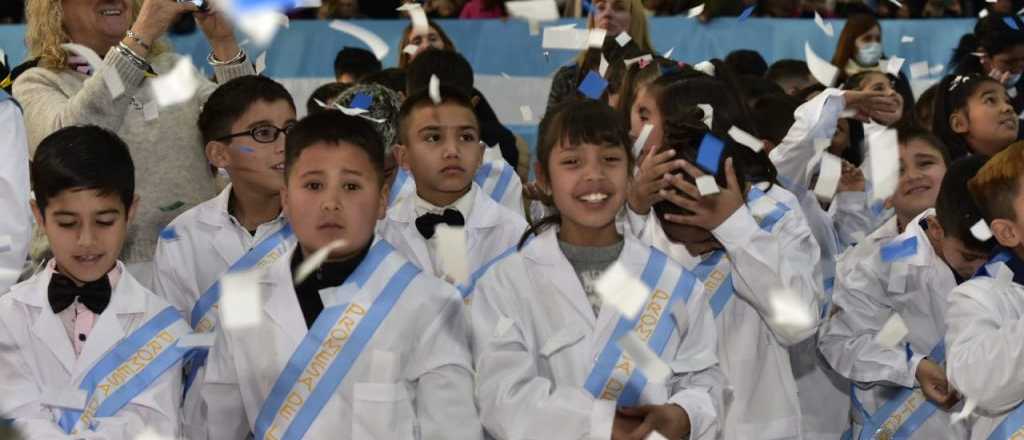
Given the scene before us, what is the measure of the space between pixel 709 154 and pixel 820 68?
9.41 feet

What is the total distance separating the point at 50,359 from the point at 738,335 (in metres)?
1.50

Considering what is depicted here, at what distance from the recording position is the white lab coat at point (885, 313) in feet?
13.1

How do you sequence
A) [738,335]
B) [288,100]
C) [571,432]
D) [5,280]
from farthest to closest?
[288,100], [738,335], [5,280], [571,432]

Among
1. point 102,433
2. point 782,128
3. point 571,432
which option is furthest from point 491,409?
point 782,128

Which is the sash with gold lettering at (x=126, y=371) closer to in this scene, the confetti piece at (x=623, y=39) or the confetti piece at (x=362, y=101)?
the confetti piece at (x=362, y=101)

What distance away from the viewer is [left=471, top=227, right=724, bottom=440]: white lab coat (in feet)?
10.3

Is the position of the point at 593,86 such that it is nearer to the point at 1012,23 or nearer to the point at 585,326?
the point at 1012,23

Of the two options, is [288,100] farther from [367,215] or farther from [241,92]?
[367,215]

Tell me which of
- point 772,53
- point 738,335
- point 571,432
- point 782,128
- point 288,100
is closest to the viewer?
point 571,432

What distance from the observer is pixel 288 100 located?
395 cm

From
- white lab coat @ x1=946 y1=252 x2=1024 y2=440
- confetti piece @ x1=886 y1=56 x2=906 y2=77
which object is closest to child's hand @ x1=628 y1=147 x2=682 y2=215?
white lab coat @ x1=946 y1=252 x2=1024 y2=440

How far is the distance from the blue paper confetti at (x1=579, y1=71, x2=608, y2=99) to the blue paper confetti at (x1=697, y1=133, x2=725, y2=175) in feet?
4.49

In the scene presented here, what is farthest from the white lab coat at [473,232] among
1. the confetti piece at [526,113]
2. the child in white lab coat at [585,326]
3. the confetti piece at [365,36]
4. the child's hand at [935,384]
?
the confetti piece at [365,36]

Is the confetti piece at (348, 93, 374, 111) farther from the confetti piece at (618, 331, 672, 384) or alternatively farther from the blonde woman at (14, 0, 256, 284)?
the confetti piece at (618, 331, 672, 384)
